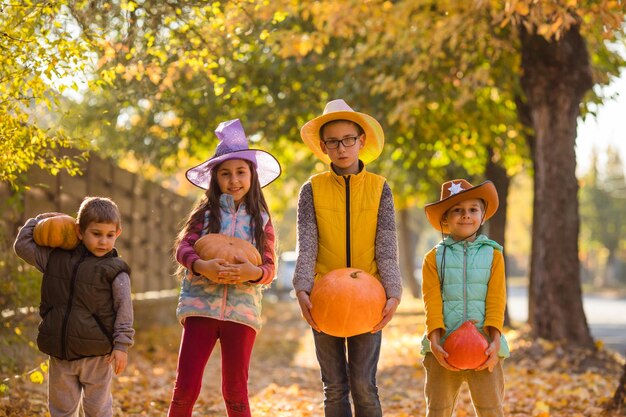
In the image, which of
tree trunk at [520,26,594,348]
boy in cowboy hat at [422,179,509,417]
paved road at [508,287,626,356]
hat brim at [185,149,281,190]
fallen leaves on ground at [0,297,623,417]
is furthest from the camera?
paved road at [508,287,626,356]

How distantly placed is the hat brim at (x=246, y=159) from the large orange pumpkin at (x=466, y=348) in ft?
5.34

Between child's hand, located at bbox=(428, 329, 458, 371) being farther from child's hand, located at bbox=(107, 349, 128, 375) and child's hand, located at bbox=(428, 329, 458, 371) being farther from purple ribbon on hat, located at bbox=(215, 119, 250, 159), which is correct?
child's hand, located at bbox=(107, 349, 128, 375)

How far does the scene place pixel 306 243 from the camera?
4.98 metres

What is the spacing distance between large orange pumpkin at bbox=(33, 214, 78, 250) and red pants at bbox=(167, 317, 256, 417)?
848 millimetres

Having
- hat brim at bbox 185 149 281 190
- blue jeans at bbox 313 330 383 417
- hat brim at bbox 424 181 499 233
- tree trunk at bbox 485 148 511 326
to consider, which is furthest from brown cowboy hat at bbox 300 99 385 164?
tree trunk at bbox 485 148 511 326

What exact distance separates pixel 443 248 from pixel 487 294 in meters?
0.38

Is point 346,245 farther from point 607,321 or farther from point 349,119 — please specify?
point 607,321

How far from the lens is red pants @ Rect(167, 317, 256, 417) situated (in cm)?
471

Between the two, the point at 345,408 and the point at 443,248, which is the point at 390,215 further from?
the point at 345,408

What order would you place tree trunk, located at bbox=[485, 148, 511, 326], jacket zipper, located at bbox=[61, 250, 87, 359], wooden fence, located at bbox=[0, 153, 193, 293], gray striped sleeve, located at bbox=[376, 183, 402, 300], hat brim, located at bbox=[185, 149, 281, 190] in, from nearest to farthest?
jacket zipper, located at bbox=[61, 250, 87, 359] → gray striped sleeve, located at bbox=[376, 183, 402, 300] → hat brim, located at bbox=[185, 149, 281, 190] → wooden fence, located at bbox=[0, 153, 193, 293] → tree trunk, located at bbox=[485, 148, 511, 326]

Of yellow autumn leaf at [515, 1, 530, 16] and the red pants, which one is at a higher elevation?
yellow autumn leaf at [515, 1, 530, 16]

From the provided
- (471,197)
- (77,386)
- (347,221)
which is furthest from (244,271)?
(471,197)

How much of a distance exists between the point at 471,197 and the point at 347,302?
106 centimetres

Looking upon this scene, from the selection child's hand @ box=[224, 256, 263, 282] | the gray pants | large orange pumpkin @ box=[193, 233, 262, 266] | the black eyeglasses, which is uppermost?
the black eyeglasses
